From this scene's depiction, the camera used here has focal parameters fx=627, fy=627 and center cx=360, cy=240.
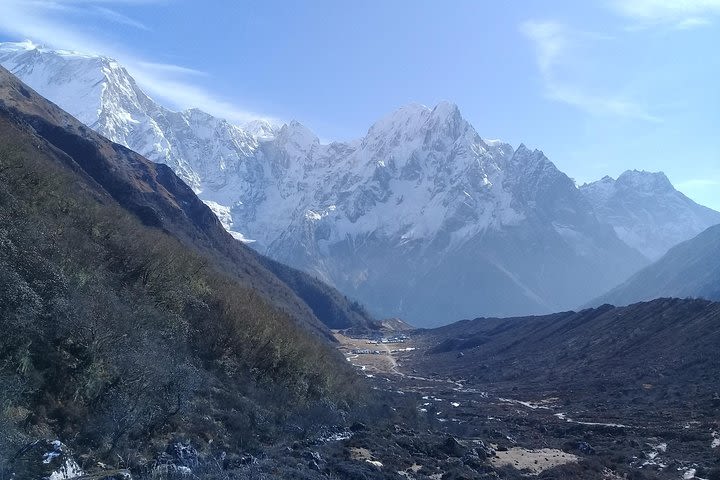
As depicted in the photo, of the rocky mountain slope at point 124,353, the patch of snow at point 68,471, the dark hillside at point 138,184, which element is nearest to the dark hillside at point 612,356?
the rocky mountain slope at point 124,353

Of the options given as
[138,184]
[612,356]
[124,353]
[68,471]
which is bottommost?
[68,471]

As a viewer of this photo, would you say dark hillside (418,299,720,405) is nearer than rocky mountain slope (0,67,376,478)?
No

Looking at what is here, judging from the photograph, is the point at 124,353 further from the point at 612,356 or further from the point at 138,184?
the point at 138,184

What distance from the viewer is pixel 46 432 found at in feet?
81.7

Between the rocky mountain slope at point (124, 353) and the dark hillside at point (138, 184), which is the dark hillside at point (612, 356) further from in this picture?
the dark hillside at point (138, 184)

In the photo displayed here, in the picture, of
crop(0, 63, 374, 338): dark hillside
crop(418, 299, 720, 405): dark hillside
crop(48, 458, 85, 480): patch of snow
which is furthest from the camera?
crop(0, 63, 374, 338): dark hillside

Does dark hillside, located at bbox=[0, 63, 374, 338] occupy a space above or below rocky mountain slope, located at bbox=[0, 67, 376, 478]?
above

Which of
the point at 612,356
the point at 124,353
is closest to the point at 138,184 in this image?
the point at 612,356

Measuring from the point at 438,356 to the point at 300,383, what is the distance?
375 ft

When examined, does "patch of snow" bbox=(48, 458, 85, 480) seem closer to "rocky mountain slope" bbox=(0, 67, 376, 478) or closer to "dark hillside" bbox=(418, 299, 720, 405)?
"rocky mountain slope" bbox=(0, 67, 376, 478)

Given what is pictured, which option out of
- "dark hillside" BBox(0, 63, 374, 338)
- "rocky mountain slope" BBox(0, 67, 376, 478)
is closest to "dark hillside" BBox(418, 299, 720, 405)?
"rocky mountain slope" BBox(0, 67, 376, 478)

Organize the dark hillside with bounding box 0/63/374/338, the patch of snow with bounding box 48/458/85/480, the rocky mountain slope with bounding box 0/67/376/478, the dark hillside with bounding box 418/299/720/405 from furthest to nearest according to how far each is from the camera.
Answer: the dark hillside with bounding box 0/63/374/338 → the dark hillside with bounding box 418/299/720/405 → the rocky mountain slope with bounding box 0/67/376/478 → the patch of snow with bounding box 48/458/85/480

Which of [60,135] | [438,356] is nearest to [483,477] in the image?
[60,135]

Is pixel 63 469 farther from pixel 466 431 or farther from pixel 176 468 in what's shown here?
pixel 466 431
